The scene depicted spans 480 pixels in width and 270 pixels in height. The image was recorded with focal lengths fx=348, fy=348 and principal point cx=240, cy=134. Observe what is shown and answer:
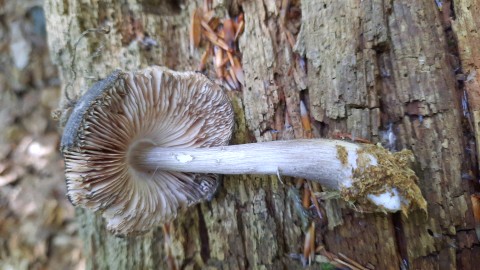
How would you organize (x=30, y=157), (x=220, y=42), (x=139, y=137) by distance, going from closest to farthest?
(x=139, y=137) < (x=220, y=42) < (x=30, y=157)

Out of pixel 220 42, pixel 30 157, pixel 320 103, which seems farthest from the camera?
pixel 30 157

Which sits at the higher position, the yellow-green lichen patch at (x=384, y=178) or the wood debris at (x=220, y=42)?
the wood debris at (x=220, y=42)

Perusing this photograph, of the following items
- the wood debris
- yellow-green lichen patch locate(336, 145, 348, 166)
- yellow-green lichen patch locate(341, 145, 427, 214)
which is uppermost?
the wood debris

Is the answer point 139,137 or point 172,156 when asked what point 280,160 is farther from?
point 139,137

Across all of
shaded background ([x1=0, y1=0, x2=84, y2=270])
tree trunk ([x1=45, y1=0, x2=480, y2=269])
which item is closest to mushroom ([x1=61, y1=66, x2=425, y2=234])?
tree trunk ([x1=45, y1=0, x2=480, y2=269])

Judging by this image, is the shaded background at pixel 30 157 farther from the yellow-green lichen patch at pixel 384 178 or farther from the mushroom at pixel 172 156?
the yellow-green lichen patch at pixel 384 178

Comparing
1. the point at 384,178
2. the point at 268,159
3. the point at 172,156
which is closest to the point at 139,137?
the point at 172,156

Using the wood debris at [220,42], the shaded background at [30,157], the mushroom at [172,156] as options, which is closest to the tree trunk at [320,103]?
the wood debris at [220,42]

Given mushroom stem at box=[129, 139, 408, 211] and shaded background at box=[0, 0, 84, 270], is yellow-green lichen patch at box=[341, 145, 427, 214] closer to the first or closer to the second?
mushroom stem at box=[129, 139, 408, 211]
